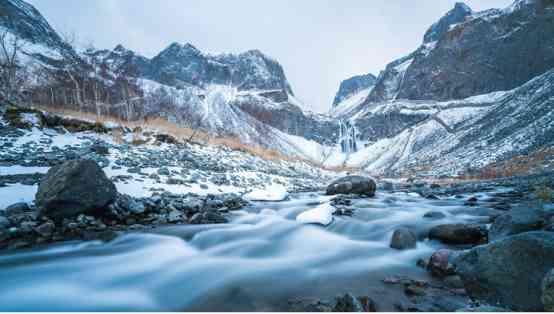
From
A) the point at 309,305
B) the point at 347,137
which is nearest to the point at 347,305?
the point at 309,305

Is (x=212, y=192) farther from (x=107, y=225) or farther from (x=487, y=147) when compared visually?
(x=487, y=147)

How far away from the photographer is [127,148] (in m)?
12.5

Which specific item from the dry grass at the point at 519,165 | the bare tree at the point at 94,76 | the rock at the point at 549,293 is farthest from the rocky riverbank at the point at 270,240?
the bare tree at the point at 94,76

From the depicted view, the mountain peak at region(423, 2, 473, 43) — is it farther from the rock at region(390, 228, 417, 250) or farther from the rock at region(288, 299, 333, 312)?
the rock at region(288, 299, 333, 312)

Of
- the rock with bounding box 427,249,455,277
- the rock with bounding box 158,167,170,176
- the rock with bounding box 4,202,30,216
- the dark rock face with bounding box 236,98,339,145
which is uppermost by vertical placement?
the dark rock face with bounding box 236,98,339,145

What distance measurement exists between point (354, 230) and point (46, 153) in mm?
11032

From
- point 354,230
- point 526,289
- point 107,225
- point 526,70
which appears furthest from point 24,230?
point 526,70

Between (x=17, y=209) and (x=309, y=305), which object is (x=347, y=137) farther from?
(x=309, y=305)

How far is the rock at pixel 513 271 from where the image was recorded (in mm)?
2345

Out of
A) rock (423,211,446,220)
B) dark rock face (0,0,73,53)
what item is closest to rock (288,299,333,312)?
rock (423,211,446,220)

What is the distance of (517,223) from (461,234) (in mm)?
1086

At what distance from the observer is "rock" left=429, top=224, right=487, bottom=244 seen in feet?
15.7

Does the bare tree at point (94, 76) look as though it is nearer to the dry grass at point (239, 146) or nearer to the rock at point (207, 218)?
the dry grass at point (239, 146)

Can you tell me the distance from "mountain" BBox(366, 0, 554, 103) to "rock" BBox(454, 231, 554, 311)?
3072 inches
